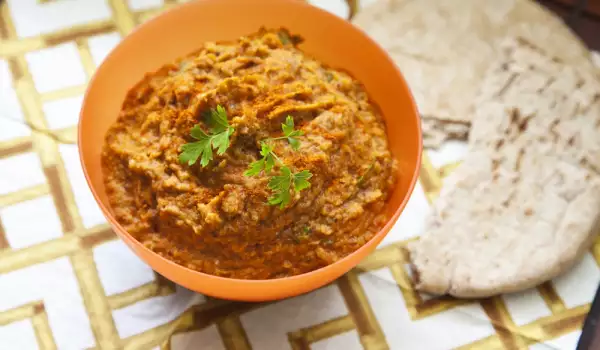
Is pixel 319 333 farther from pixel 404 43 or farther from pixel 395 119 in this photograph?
pixel 404 43

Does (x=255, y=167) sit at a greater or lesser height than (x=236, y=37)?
lesser

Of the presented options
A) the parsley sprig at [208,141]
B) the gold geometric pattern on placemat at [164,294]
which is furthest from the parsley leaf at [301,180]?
the gold geometric pattern on placemat at [164,294]

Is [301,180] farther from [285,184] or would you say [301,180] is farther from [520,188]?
[520,188]

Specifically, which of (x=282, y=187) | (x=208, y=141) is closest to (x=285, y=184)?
(x=282, y=187)

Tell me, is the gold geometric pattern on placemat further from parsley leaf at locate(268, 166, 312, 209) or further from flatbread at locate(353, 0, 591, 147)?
parsley leaf at locate(268, 166, 312, 209)

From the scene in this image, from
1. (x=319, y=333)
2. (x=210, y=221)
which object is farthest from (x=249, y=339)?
(x=210, y=221)

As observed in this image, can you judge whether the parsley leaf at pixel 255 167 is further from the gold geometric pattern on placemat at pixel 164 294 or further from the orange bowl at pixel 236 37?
the gold geometric pattern on placemat at pixel 164 294
